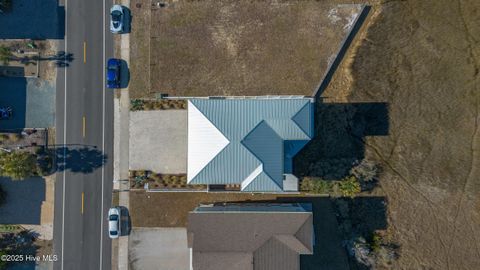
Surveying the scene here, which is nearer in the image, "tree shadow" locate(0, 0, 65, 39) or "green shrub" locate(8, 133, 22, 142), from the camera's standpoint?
"green shrub" locate(8, 133, 22, 142)

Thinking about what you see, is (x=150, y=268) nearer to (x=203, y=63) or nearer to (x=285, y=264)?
(x=285, y=264)

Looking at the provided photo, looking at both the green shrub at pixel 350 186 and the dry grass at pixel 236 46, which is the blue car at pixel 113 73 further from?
the green shrub at pixel 350 186

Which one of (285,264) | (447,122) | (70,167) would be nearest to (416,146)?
(447,122)

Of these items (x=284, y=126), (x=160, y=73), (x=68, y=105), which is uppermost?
(x=160, y=73)

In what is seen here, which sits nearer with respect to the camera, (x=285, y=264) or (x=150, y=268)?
(x=285, y=264)

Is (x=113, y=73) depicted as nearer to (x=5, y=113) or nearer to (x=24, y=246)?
(x=5, y=113)

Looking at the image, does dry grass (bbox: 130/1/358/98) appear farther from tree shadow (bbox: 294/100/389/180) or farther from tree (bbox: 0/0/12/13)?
tree (bbox: 0/0/12/13)

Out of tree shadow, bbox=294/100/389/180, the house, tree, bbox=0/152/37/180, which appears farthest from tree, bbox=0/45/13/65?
tree shadow, bbox=294/100/389/180
